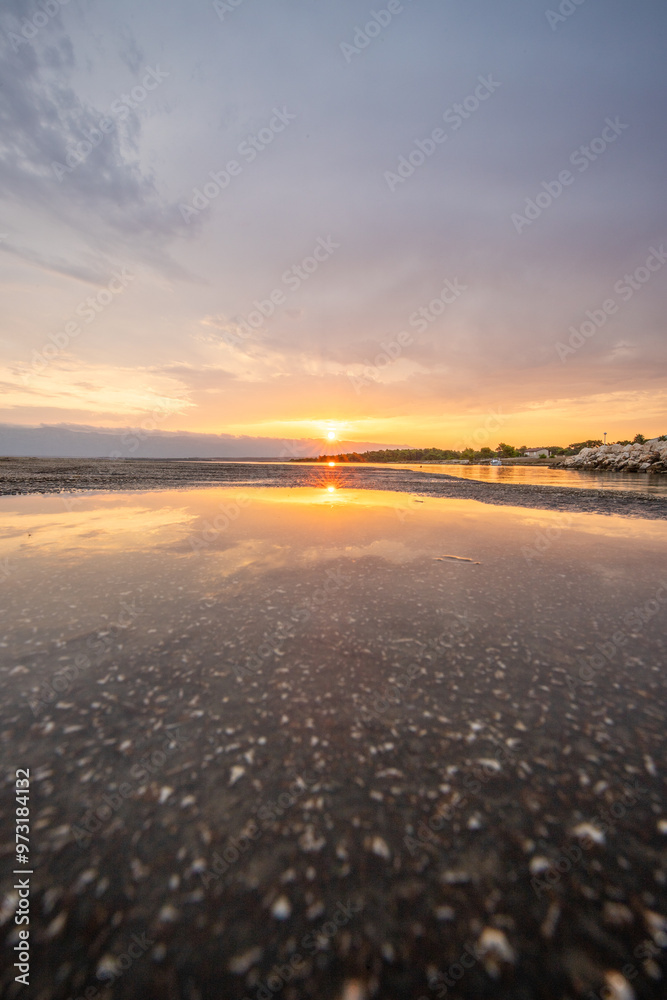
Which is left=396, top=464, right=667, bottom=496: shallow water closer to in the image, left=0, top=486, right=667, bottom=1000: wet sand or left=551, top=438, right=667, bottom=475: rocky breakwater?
left=551, top=438, right=667, bottom=475: rocky breakwater

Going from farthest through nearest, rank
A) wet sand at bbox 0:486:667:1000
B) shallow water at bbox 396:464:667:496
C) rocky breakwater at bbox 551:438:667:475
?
rocky breakwater at bbox 551:438:667:475
shallow water at bbox 396:464:667:496
wet sand at bbox 0:486:667:1000

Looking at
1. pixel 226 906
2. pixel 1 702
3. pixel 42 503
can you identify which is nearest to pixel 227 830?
pixel 226 906

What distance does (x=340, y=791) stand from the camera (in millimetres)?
3371

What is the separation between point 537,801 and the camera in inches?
129

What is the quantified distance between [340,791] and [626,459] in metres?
76.9

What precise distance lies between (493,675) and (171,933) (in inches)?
166

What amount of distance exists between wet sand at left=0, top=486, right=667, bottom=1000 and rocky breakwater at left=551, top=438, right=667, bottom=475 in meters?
65.2

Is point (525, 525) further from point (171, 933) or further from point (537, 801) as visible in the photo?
point (171, 933)

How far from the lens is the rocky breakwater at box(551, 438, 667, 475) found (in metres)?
56.9

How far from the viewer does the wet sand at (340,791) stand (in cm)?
227

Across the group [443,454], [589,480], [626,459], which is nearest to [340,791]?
[589,480]

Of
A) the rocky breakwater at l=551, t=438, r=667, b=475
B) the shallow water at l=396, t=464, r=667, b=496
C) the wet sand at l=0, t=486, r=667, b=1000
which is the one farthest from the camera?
the rocky breakwater at l=551, t=438, r=667, b=475

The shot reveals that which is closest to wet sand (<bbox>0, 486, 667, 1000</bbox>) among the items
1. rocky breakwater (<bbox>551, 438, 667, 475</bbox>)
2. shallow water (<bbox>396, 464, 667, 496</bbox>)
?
shallow water (<bbox>396, 464, 667, 496</bbox>)

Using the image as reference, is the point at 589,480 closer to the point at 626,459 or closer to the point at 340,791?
the point at 626,459
